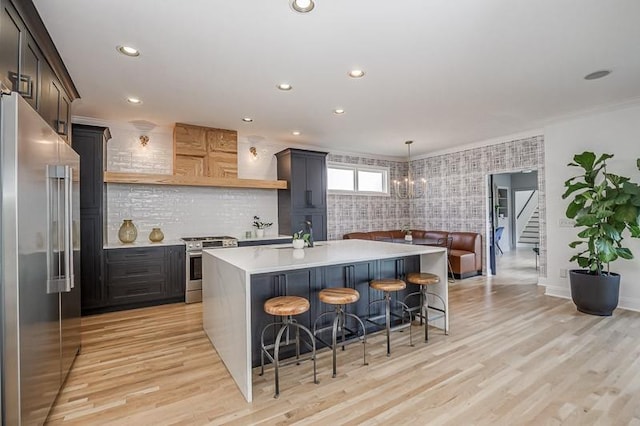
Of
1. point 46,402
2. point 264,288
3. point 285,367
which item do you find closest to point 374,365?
point 285,367

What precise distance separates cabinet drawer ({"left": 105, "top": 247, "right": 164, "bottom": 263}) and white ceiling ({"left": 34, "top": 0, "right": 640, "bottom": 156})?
1833mm

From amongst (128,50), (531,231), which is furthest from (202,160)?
(531,231)

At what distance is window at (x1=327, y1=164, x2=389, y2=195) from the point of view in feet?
21.9

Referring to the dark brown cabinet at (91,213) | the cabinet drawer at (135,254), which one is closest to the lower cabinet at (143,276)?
the cabinet drawer at (135,254)

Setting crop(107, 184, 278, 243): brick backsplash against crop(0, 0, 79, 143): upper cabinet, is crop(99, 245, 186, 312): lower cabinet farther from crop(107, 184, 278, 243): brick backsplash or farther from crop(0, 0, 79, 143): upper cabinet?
crop(0, 0, 79, 143): upper cabinet

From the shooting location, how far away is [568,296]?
14.9 ft

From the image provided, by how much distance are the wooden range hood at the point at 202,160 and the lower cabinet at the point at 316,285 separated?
2.68m

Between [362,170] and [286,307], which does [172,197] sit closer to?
Result: [286,307]

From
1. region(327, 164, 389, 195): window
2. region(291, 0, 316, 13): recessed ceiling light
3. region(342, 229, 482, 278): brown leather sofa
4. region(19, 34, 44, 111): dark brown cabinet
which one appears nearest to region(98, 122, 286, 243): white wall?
region(327, 164, 389, 195): window

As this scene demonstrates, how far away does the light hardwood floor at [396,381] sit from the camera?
77.9 inches

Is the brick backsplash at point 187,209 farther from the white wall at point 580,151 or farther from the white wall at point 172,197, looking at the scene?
the white wall at point 580,151

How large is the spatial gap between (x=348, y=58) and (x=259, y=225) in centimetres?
350

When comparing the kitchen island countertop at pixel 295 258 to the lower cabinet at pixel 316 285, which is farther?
the lower cabinet at pixel 316 285

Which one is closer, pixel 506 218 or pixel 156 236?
pixel 156 236
